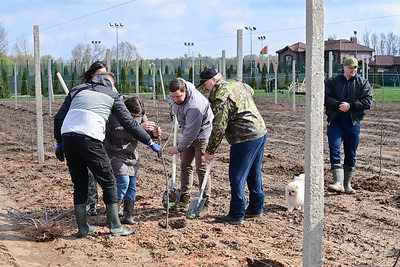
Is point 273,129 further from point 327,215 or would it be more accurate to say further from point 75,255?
point 75,255

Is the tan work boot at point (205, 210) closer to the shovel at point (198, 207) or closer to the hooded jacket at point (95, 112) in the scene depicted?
the shovel at point (198, 207)

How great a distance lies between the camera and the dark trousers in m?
5.58

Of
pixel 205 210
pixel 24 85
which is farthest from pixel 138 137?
pixel 24 85

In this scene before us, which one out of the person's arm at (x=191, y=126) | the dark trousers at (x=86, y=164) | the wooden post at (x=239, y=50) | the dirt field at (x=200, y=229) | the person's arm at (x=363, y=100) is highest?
the wooden post at (x=239, y=50)

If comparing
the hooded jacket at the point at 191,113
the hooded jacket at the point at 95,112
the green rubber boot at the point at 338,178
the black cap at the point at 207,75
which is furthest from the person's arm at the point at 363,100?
the hooded jacket at the point at 95,112

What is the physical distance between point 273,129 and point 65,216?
35.7ft

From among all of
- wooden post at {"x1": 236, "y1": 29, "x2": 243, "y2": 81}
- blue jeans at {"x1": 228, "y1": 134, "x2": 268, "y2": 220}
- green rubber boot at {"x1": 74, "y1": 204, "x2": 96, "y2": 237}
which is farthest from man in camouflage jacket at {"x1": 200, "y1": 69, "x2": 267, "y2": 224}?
wooden post at {"x1": 236, "y1": 29, "x2": 243, "y2": 81}

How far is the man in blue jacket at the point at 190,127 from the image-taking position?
20.7 ft

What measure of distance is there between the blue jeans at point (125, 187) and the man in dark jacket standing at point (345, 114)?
2815 mm

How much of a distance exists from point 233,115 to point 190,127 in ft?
1.57

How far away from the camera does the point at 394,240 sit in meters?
5.75

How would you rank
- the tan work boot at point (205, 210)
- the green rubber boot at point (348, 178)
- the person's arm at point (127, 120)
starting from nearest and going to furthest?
the person's arm at point (127, 120)
the tan work boot at point (205, 210)
the green rubber boot at point (348, 178)

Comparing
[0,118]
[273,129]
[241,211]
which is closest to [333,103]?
[241,211]

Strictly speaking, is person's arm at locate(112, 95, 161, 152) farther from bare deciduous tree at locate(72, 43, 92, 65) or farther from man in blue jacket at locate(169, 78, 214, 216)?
bare deciduous tree at locate(72, 43, 92, 65)
